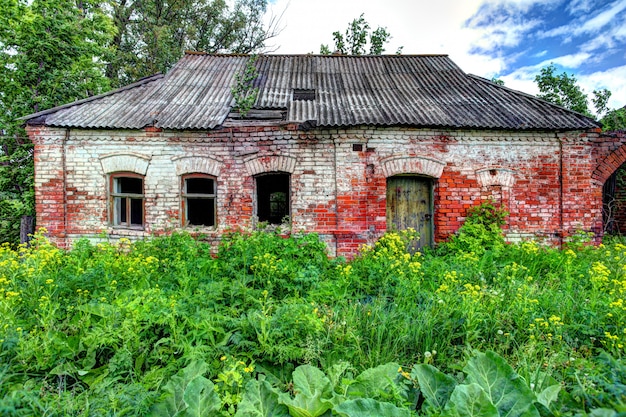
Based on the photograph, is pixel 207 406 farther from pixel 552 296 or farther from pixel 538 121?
pixel 538 121

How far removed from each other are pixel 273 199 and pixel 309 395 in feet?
32.2

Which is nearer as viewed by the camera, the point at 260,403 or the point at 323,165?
the point at 260,403

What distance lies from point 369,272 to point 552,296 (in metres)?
2.68

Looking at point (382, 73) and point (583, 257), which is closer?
point (583, 257)

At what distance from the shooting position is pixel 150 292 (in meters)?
3.91

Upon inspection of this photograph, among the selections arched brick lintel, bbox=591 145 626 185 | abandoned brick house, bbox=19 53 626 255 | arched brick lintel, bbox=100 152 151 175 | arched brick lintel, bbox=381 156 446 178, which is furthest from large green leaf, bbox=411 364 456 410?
arched brick lintel, bbox=591 145 626 185

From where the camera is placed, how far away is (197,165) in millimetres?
7512

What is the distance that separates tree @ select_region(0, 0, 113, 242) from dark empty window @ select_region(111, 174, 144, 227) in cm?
238

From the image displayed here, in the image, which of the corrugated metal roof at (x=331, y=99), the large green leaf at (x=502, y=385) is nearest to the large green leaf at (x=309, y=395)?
the large green leaf at (x=502, y=385)

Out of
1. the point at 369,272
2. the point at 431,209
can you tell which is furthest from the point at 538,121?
the point at 369,272

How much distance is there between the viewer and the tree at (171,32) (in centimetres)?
1623

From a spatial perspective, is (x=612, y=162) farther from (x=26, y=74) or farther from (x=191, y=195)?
(x=26, y=74)

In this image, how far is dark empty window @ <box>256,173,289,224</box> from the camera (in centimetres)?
1071

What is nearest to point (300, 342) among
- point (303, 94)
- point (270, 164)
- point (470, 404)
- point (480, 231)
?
point (470, 404)
